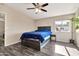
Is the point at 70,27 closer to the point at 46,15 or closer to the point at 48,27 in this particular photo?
the point at 48,27

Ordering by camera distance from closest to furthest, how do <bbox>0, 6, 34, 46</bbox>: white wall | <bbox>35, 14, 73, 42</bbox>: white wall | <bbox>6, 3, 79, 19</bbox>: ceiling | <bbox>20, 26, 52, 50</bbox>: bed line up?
<bbox>0, 6, 34, 46</bbox>: white wall < <bbox>6, 3, 79, 19</bbox>: ceiling < <bbox>20, 26, 52, 50</bbox>: bed < <bbox>35, 14, 73, 42</bbox>: white wall

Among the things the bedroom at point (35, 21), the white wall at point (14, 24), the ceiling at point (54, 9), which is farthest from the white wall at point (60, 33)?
the white wall at point (14, 24)

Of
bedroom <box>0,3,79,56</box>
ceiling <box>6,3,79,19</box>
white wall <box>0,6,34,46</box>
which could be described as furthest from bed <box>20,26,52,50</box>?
ceiling <box>6,3,79,19</box>

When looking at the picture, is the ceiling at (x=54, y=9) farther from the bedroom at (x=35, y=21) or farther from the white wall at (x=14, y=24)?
the white wall at (x=14, y=24)

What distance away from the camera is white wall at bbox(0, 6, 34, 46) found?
2.74m

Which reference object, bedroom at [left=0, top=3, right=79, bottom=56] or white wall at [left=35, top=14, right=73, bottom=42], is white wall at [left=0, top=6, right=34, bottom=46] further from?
white wall at [left=35, top=14, right=73, bottom=42]

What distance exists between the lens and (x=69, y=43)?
396 cm

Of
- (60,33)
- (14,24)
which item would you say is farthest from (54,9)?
(14,24)

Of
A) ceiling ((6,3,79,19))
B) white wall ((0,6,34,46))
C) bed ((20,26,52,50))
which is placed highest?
ceiling ((6,3,79,19))

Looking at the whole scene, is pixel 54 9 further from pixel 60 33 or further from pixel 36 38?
pixel 36 38

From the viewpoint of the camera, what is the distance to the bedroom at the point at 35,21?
278 cm

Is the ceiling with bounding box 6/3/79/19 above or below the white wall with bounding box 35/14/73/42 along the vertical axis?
above

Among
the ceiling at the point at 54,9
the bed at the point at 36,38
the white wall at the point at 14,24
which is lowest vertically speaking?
the bed at the point at 36,38

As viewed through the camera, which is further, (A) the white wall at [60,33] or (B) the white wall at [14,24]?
(A) the white wall at [60,33]
